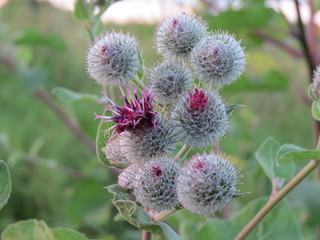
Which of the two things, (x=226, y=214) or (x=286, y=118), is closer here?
(x=226, y=214)

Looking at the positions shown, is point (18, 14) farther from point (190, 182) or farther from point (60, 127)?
point (190, 182)

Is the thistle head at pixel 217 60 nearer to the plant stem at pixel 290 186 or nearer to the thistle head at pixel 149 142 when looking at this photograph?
the thistle head at pixel 149 142

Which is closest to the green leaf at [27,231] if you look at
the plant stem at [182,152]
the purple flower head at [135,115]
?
the purple flower head at [135,115]

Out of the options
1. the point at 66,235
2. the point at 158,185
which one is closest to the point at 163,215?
the point at 158,185

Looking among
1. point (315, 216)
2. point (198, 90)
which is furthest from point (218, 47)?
point (315, 216)

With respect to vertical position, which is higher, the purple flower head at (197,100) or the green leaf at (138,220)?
the purple flower head at (197,100)

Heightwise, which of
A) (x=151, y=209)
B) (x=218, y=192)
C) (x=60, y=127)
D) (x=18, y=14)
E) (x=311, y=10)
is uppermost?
(x=311, y=10)

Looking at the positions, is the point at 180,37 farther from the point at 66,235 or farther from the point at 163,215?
the point at 66,235
